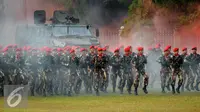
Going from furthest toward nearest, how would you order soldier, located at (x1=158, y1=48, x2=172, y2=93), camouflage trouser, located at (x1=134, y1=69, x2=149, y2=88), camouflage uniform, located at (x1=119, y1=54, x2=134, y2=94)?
soldier, located at (x1=158, y1=48, x2=172, y2=93) → camouflage uniform, located at (x1=119, y1=54, x2=134, y2=94) → camouflage trouser, located at (x1=134, y1=69, x2=149, y2=88)

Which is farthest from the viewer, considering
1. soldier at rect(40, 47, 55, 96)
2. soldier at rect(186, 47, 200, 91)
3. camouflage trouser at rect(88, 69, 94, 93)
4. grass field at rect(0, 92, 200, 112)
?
soldier at rect(186, 47, 200, 91)

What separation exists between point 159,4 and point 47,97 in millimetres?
22073

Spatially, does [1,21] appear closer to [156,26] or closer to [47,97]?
[156,26]

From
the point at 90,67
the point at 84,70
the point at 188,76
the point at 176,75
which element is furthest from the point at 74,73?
the point at 188,76

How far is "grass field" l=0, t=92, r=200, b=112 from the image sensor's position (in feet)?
87.8

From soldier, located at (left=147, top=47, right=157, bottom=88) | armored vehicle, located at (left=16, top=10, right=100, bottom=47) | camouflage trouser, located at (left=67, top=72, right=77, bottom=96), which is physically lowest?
camouflage trouser, located at (left=67, top=72, right=77, bottom=96)

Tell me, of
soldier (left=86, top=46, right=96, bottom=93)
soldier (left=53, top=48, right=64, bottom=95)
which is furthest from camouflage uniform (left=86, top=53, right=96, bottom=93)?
soldier (left=53, top=48, right=64, bottom=95)

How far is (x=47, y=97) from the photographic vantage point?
32625mm

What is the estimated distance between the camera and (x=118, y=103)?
29016mm

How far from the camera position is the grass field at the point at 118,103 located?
26.8 metres

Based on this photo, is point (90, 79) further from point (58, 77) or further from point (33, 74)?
point (33, 74)

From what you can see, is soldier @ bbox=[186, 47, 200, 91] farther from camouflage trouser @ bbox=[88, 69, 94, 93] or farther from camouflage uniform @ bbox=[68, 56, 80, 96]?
camouflage uniform @ bbox=[68, 56, 80, 96]

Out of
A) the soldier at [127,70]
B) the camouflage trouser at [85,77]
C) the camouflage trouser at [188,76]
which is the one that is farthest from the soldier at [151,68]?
the camouflage trouser at [85,77]

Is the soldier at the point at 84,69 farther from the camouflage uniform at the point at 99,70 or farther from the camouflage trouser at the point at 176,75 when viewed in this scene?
the camouflage trouser at the point at 176,75
